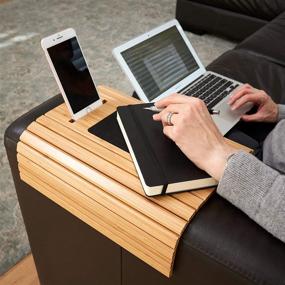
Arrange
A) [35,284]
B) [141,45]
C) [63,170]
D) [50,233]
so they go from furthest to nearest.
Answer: [35,284]
[141,45]
[50,233]
[63,170]

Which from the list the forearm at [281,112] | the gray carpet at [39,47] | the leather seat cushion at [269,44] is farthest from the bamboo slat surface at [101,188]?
the leather seat cushion at [269,44]

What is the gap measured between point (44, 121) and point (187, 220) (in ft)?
1.25

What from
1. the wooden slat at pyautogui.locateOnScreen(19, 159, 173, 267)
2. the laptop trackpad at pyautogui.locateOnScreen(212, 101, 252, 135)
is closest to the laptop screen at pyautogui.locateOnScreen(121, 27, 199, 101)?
the laptop trackpad at pyautogui.locateOnScreen(212, 101, 252, 135)

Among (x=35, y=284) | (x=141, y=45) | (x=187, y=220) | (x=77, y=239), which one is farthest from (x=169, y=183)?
(x=35, y=284)

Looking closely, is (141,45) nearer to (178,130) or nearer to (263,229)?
(178,130)

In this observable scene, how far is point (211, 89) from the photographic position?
1153 mm

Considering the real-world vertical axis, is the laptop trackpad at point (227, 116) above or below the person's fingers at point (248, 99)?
below

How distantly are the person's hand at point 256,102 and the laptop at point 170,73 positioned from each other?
0.04 metres

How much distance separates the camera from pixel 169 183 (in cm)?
63

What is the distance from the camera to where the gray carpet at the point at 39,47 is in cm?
141

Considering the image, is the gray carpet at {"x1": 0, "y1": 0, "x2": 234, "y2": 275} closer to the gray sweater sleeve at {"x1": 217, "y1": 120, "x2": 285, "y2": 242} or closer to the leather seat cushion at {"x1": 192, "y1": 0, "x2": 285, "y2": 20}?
the leather seat cushion at {"x1": 192, "y1": 0, "x2": 285, "y2": 20}

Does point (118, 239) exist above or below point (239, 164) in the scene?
below

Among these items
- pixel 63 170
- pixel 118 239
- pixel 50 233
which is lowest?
pixel 50 233

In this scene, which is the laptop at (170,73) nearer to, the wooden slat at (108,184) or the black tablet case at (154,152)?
the black tablet case at (154,152)
